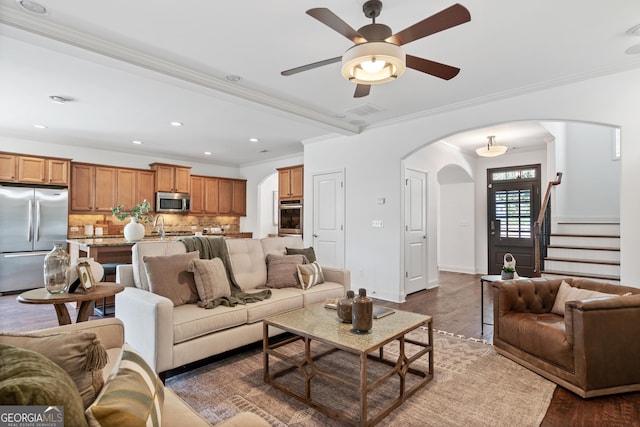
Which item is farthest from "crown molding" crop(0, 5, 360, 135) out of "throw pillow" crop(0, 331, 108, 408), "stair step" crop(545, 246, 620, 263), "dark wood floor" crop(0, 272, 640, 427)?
"stair step" crop(545, 246, 620, 263)

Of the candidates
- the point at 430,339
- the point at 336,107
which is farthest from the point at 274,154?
the point at 430,339

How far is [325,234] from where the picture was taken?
5.98m

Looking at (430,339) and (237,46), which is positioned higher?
(237,46)

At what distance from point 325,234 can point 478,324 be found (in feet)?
9.50

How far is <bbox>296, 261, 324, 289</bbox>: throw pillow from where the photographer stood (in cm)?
361

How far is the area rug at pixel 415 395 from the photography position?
2.06 meters

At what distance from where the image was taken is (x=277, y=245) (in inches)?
160

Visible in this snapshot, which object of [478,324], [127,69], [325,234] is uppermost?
[127,69]

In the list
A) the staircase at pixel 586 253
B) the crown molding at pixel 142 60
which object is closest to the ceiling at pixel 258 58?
the crown molding at pixel 142 60

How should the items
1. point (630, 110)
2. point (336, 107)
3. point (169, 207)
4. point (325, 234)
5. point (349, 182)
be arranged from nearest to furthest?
point (630, 110) < point (336, 107) < point (349, 182) < point (325, 234) < point (169, 207)

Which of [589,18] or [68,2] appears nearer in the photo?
[68,2]

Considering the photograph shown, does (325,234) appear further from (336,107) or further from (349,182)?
(336,107)

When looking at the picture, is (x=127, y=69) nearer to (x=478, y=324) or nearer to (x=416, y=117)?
(x=416, y=117)

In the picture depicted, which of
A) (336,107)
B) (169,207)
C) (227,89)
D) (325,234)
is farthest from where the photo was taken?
(169,207)
